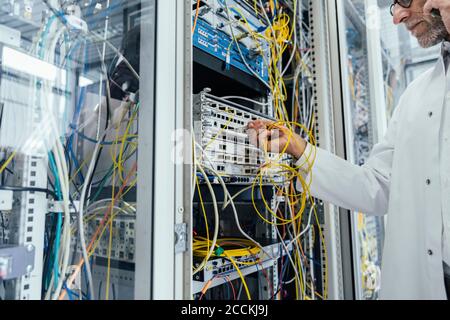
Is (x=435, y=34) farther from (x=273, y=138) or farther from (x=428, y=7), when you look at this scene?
(x=273, y=138)

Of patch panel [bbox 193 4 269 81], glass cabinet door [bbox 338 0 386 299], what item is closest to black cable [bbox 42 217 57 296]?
patch panel [bbox 193 4 269 81]

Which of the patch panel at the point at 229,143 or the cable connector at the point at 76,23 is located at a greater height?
the cable connector at the point at 76,23

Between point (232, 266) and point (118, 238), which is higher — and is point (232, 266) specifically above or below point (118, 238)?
below

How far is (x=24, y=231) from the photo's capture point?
69cm

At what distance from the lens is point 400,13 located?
3.35 ft

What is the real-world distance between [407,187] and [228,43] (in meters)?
0.73

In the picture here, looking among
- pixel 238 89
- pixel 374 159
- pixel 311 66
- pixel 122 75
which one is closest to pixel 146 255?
pixel 122 75

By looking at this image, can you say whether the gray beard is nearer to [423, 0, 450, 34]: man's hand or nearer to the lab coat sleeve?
[423, 0, 450, 34]: man's hand

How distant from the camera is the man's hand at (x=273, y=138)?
0.97m

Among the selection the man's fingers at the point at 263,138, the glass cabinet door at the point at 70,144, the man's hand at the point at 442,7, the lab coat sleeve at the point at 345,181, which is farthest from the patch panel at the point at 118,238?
the man's hand at the point at 442,7

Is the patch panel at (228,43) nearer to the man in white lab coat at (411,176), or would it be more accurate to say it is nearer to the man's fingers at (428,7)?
the man in white lab coat at (411,176)

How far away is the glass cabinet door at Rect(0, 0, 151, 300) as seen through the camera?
2.28 ft

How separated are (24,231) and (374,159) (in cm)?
112

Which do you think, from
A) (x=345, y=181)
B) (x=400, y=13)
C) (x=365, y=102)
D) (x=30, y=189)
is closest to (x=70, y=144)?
(x=30, y=189)
